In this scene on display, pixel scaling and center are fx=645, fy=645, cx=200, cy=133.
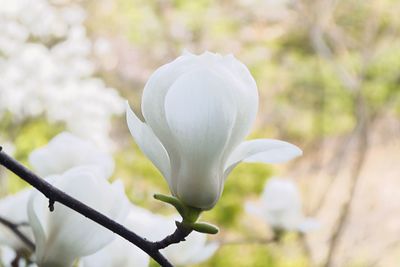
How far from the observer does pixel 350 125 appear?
4.09 metres

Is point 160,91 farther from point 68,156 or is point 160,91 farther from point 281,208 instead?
point 281,208

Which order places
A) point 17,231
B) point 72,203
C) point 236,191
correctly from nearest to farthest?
point 72,203, point 17,231, point 236,191

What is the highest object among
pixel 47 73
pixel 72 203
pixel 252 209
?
pixel 47 73

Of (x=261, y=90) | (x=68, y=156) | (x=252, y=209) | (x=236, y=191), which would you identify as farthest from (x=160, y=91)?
(x=261, y=90)

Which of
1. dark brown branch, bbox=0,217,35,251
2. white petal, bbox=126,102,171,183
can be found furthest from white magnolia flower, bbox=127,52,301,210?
dark brown branch, bbox=0,217,35,251

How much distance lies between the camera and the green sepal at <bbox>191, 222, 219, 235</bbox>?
0.25 m

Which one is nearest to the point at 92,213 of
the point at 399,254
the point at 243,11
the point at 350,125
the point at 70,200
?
the point at 70,200

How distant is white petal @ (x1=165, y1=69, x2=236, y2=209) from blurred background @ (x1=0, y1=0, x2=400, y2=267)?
43.6 inches

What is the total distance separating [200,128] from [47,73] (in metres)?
1.65

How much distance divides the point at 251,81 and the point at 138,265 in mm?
116

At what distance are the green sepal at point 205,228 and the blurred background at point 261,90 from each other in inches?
43.8

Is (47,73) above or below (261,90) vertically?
below

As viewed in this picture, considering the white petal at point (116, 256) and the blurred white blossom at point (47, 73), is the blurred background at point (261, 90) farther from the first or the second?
the white petal at point (116, 256)

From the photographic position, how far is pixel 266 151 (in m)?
0.25
